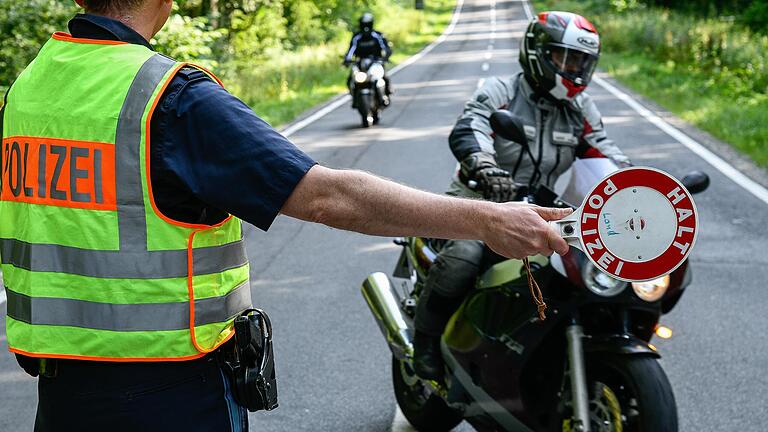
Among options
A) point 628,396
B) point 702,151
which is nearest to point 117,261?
point 628,396

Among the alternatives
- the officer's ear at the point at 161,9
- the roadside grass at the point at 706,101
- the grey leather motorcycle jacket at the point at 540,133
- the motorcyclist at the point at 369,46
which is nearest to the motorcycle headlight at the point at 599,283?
the grey leather motorcycle jacket at the point at 540,133

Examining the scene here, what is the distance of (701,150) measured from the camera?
12.5 m

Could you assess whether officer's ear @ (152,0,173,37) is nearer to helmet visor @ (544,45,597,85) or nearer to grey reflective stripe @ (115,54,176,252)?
grey reflective stripe @ (115,54,176,252)

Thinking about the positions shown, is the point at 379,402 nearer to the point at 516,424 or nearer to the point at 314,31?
the point at 516,424

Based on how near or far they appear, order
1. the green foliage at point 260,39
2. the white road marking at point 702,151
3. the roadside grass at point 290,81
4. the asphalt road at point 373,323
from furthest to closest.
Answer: the roadside grass at point 290,81 < the green foliage at point 260,39 < the white road marking at point 702,151 < the asphalt road at point 373,323

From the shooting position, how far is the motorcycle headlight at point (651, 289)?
10.9 ft

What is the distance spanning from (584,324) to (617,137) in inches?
425

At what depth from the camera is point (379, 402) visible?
16.1 feet

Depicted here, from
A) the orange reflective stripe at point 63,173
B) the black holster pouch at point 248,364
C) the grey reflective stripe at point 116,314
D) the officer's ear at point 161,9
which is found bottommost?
the black holster pouch at point 248,364

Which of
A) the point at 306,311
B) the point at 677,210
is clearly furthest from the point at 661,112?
the point at 677,210

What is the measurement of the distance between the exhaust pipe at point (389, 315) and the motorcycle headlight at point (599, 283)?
117cm

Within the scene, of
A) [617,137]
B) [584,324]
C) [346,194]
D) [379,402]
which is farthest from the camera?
[617,137]

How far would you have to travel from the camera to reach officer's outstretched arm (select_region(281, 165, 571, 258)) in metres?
2.03

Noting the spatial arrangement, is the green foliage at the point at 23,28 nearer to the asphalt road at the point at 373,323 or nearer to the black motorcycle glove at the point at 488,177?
the asphalt road at the point at 373,323
